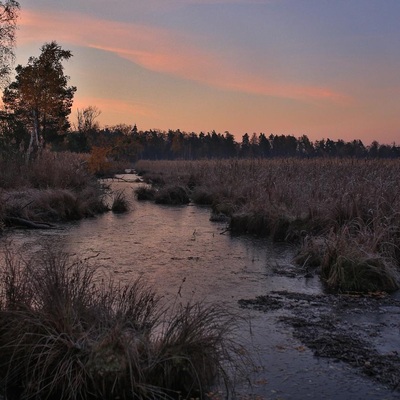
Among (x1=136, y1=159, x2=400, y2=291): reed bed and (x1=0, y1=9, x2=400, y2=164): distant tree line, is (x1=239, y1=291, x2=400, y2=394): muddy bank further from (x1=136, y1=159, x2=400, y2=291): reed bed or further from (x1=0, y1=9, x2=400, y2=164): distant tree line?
(x1=0, y1=9, x2=400, y2=164): distant tree line

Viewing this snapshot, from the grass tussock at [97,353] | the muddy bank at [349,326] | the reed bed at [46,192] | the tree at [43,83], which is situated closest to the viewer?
the grass tussock at [97,353]

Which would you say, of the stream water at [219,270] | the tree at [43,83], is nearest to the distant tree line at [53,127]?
the tree at [43,83]

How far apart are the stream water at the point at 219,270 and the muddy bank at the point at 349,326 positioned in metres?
0.17

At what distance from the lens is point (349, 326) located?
18.2 feet

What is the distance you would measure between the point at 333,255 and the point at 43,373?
5443mm

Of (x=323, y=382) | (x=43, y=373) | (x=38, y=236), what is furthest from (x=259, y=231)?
(x=43, y=373)

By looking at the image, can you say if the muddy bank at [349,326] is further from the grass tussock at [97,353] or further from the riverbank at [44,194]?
the riverbank at [44,194]

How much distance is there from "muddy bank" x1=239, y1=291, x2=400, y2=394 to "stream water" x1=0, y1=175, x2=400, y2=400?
0.17m

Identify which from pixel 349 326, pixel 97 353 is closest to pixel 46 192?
pixel 349 326

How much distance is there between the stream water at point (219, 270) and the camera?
13.5 ft

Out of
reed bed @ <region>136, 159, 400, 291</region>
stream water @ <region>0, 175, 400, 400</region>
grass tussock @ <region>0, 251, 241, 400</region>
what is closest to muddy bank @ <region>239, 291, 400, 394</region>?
stream water @ <region>0, 175, 400, 400</region>

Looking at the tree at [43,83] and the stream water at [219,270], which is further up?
the tree at [43,83]

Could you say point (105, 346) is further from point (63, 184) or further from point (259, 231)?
point (63, 184)

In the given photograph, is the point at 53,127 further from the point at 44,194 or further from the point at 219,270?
the point at 219,270
